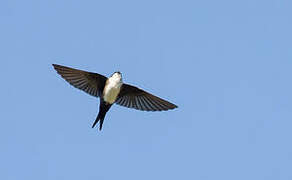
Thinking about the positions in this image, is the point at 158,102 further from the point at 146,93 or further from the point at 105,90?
the point at 105,90

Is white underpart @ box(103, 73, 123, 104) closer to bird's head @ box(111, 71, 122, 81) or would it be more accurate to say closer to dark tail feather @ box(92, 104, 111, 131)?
bird's head @ box(111, 71, 122, 81)

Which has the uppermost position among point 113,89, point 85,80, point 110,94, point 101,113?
point 85,80

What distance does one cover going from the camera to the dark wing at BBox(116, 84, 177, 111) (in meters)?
15.4

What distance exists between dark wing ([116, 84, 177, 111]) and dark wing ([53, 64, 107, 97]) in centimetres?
46

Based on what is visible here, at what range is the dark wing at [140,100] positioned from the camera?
1543 centimetres

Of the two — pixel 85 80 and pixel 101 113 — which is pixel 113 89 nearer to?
pixel 101 113

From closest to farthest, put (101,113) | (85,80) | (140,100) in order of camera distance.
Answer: (101,113) < (85,80) < (140,100)

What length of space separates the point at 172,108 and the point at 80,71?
1.95m

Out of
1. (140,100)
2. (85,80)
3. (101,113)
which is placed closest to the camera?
(101,113)

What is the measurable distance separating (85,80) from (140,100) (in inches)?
46.9

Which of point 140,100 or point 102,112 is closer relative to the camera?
point 102,112

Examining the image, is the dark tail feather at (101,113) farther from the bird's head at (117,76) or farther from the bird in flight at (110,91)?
the bird's head at (117,76)

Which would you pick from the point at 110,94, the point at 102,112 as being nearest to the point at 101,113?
the point at 102,112

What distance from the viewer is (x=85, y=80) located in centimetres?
1541
